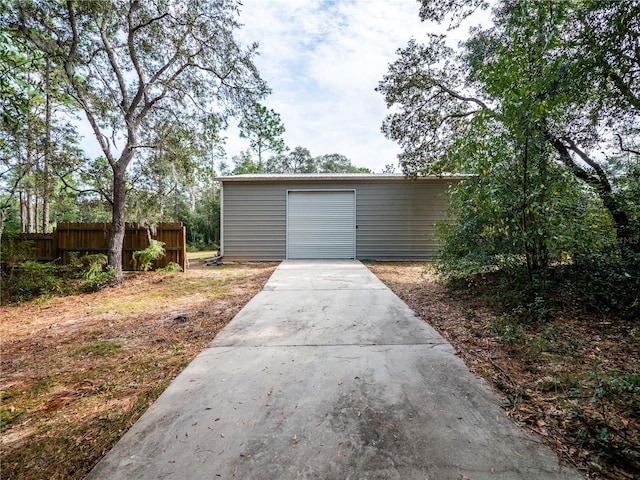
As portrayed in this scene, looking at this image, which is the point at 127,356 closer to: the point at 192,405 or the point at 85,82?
the point at 192,405

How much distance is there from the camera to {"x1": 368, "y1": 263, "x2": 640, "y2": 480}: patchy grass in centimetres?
139

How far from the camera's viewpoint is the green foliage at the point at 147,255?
700 cm

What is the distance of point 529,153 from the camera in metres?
3.19

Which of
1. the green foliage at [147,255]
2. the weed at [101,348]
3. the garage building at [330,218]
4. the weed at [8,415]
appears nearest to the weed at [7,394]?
the weed at [8,415]

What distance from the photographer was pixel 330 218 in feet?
30.8


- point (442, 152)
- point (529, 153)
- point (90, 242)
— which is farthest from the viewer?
point (442, 152)

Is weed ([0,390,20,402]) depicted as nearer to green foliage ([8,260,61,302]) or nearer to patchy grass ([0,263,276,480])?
patchy grass ([0,263,276,480])

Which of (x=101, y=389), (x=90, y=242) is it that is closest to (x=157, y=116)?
(x=90, y=242)

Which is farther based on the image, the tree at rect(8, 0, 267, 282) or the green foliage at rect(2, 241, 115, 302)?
the green foliage at rect(2, 241, 115, 302)

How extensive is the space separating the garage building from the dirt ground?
16.6ft

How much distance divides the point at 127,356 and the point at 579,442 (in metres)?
3.30

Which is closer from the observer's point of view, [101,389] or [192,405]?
[192,405]

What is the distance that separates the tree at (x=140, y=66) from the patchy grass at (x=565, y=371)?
6196 millimetres

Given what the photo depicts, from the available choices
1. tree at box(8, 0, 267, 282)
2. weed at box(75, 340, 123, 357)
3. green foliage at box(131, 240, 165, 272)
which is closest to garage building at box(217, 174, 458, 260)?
green foliage at box(131, 240, 165, 272)
